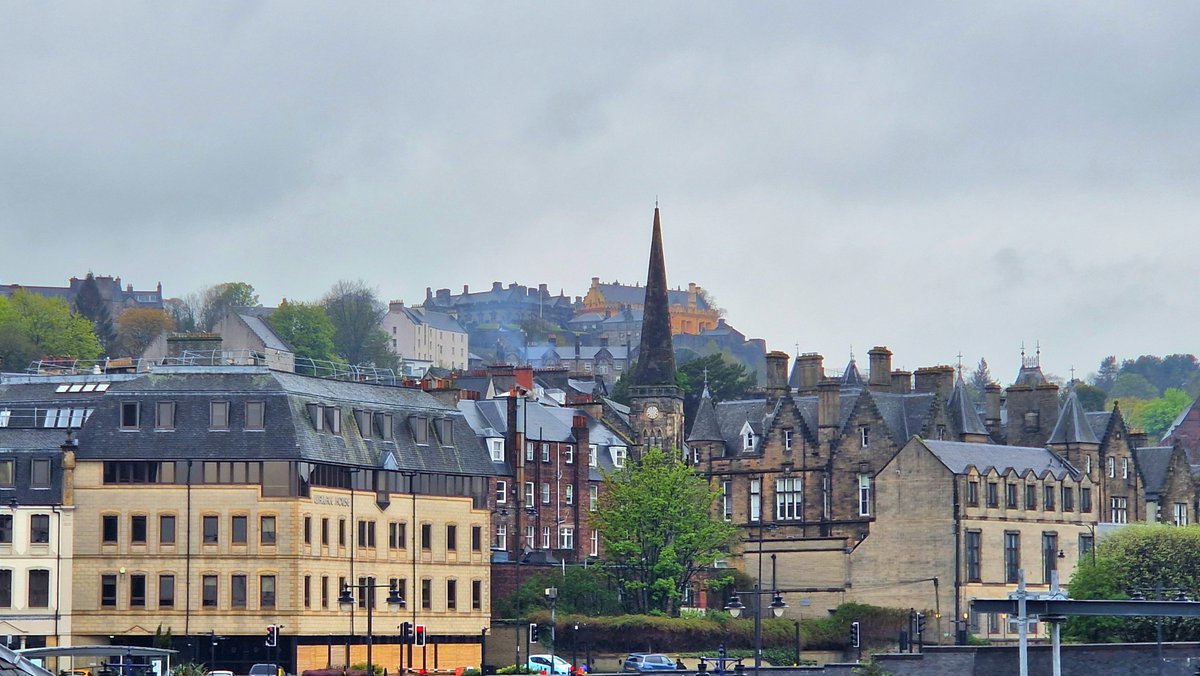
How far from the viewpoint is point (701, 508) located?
11956cm

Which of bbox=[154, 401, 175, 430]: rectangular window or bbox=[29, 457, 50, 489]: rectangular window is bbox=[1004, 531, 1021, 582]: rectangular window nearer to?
bbox=[154, 401, 175, 430]: rectangular window

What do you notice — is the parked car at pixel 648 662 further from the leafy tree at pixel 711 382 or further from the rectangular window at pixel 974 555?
the leafy tree at pixel 711 382

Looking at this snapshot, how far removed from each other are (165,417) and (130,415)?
1.49 meters

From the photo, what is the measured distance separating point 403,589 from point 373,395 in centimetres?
894

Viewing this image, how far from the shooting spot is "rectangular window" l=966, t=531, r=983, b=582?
11588 centimetres

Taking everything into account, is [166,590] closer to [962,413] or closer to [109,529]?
[109,529]

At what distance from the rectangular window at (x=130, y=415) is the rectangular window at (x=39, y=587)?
22.7 ft

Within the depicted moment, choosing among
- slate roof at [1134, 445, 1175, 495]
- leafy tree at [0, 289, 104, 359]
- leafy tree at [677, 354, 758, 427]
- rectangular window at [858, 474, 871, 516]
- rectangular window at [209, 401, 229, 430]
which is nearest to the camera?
rectangular window at [209, 401, 229, 430]

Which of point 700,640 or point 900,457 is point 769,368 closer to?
point 900,457

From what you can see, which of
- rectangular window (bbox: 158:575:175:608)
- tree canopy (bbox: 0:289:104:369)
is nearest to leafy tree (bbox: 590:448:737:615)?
rectangular window (bbox: 158:575:175:608)

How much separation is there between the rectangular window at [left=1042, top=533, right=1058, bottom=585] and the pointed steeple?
28.6 m

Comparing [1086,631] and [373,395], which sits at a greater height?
[373,395]

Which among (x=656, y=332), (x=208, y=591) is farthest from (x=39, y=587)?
(x=656, y=332)

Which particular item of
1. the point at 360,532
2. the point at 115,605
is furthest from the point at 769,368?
the point at 115,605
